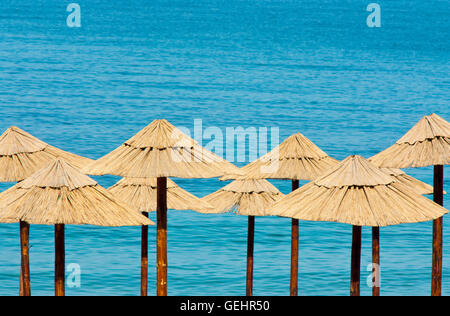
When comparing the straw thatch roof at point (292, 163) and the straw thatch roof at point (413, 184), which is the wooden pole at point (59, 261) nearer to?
the straw thatch roof at point (292, 163)

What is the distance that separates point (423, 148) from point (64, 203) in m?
7.70

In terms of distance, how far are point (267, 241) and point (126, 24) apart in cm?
12022

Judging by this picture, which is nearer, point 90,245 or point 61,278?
point 61,278

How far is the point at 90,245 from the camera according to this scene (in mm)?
35438

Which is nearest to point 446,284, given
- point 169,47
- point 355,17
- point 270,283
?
point 270,283

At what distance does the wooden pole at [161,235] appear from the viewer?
14.7 meters

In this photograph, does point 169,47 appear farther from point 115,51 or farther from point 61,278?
point 61,278

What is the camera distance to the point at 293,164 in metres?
18.1

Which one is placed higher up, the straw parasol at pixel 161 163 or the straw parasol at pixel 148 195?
the straw parasol at pixel 161 163

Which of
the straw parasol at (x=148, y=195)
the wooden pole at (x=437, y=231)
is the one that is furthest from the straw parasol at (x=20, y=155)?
the wooden pole at (x=437, y=231)

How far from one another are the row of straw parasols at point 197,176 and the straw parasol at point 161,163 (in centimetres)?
2

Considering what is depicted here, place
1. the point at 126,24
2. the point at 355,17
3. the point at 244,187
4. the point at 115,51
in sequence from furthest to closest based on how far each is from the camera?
the point at 355,17
the point at 126,24
the point at 115,51
the point at 244,187

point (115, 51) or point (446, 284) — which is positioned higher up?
point (115, 51)
